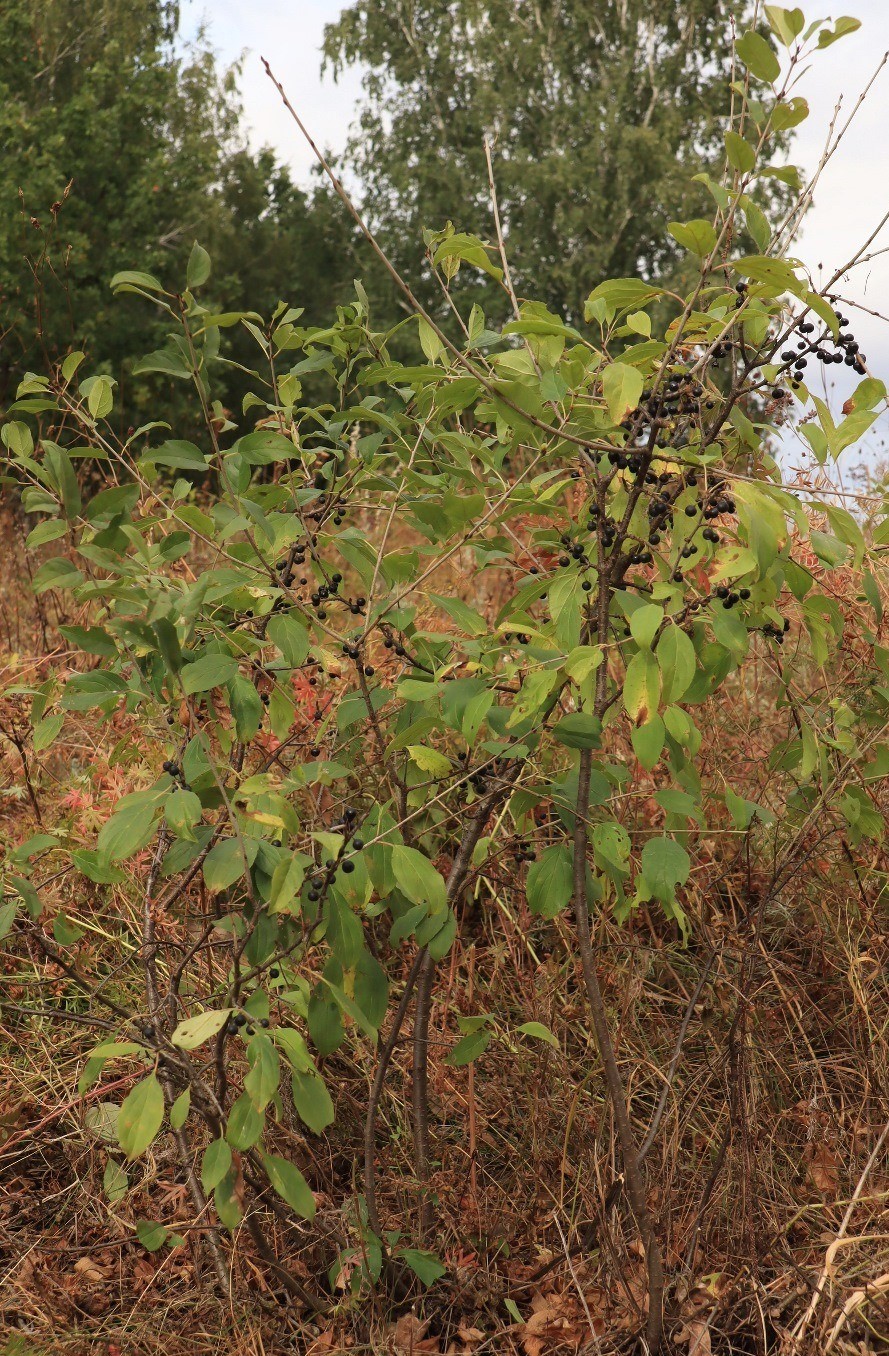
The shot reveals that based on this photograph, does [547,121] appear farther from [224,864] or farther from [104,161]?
[224,864]

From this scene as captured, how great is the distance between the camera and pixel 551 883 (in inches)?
74.0

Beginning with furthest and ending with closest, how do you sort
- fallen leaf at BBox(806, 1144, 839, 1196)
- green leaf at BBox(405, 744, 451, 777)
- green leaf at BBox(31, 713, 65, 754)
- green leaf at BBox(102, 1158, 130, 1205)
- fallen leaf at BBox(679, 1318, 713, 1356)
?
1. fallen leaf at BBox(806, 1144, 839, 1196)
2. green leaf at BBox(102, 1158, 130, 1205)
3. fallen leaf at BBox(679, 1318, 713, 1356)
4. green leaf at BBox(31, 713, 65, 754)
5. green leaf at BBox(405, 744, 451, 777)

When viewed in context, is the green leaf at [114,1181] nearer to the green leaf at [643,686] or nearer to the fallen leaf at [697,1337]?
the fallen leaf at [697,1337]

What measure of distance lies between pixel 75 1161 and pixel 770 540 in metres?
2.13

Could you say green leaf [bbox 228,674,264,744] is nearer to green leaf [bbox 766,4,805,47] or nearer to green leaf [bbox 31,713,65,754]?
green leaf [bbox 31,713,65,754]

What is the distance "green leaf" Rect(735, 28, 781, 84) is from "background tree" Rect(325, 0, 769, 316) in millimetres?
23435

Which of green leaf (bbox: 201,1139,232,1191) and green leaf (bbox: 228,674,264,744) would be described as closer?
green leaf (bbox: 201,1139,232,1191)

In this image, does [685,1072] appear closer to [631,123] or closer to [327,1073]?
[327,1073]

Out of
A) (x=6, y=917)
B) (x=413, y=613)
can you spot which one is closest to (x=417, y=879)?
(x=413, y=613)

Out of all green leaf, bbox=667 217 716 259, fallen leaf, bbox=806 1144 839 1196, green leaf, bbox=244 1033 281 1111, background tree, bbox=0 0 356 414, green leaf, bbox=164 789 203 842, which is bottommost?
fallen leaf, bbox=806 1144 839 1196

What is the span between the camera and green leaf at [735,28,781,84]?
1.41 metres

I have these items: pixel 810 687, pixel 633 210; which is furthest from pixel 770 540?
pixel 633 210

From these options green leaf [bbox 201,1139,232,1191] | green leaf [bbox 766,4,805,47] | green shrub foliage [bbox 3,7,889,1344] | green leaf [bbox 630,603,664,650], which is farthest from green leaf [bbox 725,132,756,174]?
green leaf [bbox 201,1139,232,1191]

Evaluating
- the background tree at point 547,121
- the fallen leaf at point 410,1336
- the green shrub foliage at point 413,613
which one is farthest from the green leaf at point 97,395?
the background tree at point 547,121
